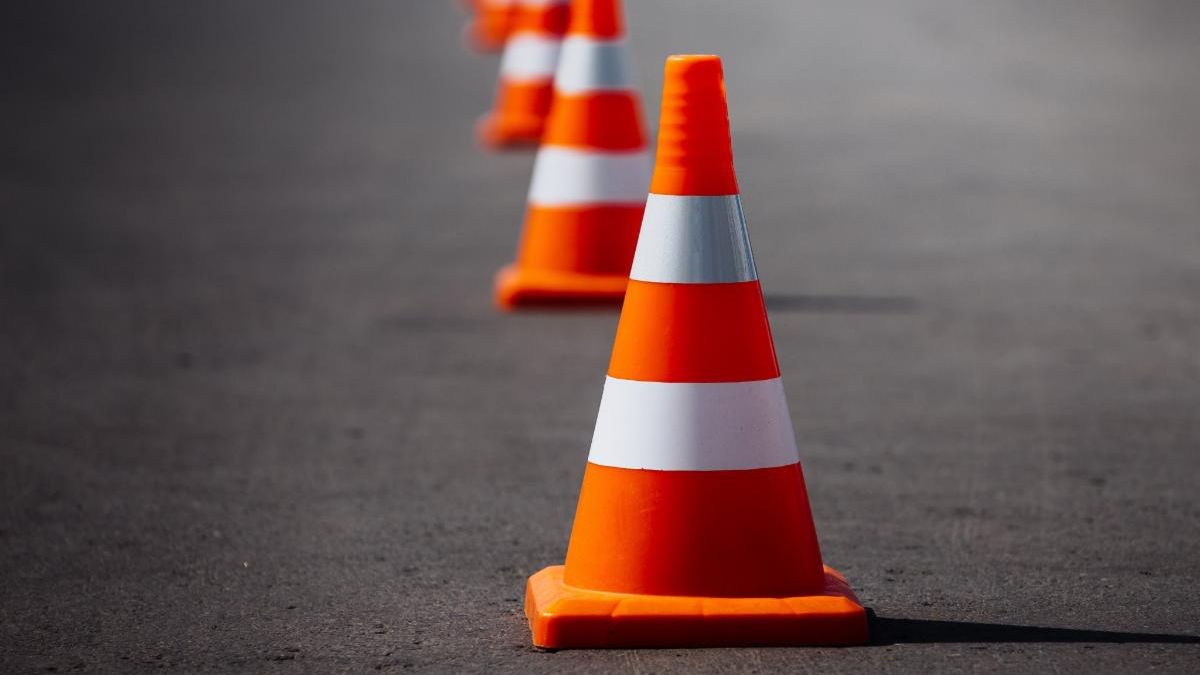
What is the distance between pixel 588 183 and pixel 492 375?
1.60 metres

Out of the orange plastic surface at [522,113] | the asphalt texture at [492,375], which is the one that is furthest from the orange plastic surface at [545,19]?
the asphalt texture at [492,375]

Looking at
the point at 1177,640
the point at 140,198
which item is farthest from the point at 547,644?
the point at 140,198

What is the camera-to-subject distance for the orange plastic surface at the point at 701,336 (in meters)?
4.62

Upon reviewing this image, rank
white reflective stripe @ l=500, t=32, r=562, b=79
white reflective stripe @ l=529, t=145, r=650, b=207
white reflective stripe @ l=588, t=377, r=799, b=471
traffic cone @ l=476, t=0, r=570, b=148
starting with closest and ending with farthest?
white reflective stripe @ l=588, t=377, r=799, b=471 < white reflective stripe @ l=529, t=145, r=650, b=207 < traffic cone @ l=476, t=0, r=570, b=148 < white reflective stripe @ l=500, t=32, r=562, b=79

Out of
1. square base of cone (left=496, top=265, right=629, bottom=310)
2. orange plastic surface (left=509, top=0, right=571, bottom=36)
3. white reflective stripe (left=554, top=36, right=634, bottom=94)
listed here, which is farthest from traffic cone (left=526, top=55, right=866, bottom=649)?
orange plastic surface (left=509, top=0, right=571, bottom=36)

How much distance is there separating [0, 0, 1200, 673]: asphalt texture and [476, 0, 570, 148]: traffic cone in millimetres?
406

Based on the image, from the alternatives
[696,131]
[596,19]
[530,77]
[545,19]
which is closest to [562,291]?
[596,19]

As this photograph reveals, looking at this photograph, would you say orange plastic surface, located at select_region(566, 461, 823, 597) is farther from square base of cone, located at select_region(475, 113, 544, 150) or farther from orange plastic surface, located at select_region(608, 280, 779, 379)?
square base of cone, located at select_region(475, 113, 544, 150)

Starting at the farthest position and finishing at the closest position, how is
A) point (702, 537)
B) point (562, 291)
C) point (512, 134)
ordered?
point (512, 134), point (562, 291), point (702, 537)

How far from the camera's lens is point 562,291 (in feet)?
29.1

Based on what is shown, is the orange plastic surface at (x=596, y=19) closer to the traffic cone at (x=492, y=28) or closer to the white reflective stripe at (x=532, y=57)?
the white reflective stripe at (x=532, y=57)

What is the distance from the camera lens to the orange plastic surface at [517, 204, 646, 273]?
352 inches

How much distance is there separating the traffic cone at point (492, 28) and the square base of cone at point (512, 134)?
22.1ft

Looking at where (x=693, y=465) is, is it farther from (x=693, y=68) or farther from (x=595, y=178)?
(x=595, y=178)
